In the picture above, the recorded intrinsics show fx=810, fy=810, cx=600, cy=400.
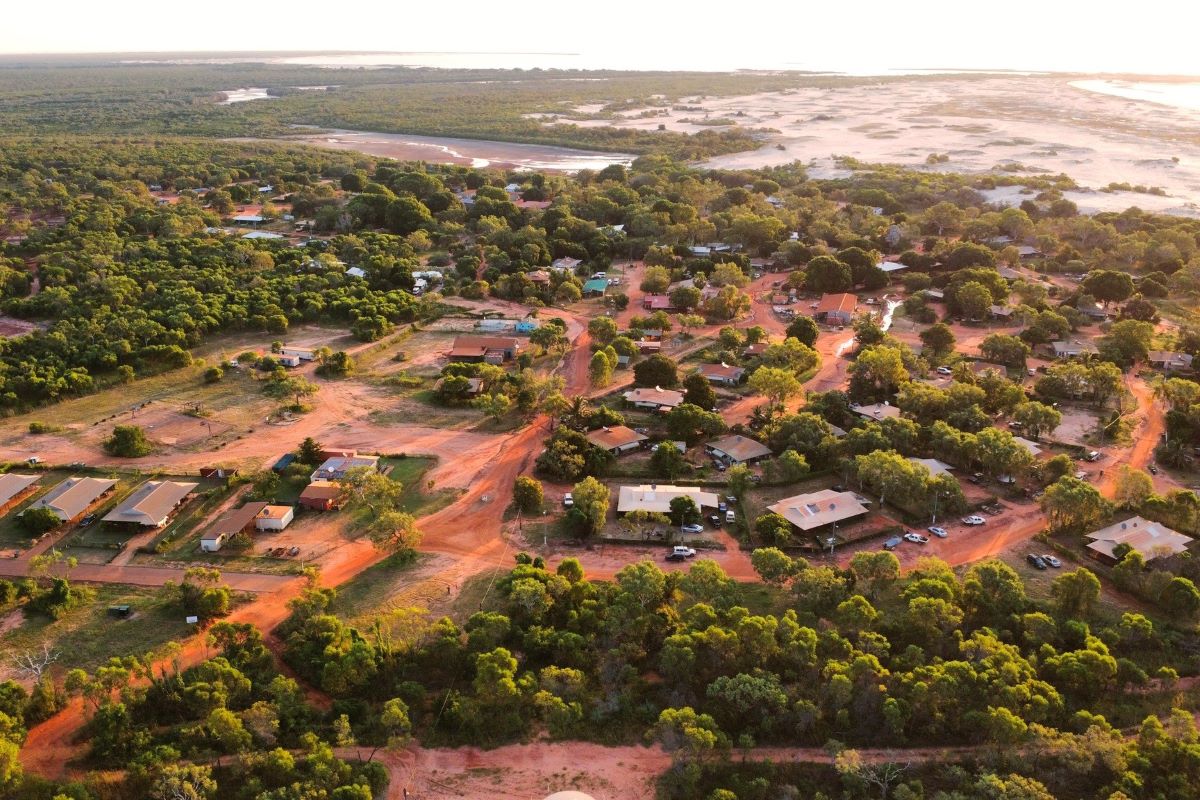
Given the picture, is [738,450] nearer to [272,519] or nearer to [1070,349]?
[272,519]

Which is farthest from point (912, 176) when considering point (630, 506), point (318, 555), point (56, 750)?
point (56, 750)

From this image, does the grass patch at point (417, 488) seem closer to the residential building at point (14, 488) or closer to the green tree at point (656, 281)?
the residential building at point (14, 488)

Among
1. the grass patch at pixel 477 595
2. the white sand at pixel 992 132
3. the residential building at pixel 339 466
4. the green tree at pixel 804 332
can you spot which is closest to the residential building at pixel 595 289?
the green tree at pixel 804 332

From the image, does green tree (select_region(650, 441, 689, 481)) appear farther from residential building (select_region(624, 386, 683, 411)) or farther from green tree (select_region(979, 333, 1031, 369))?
green tree (select_region(979, 333, 1031, 369))

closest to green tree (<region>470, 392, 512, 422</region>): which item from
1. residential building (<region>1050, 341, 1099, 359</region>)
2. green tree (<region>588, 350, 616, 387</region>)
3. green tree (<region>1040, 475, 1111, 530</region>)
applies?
green tree (<region>588, 350, 616, 387</region>)

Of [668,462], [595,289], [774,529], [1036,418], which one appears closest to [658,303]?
[595,289]
